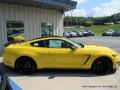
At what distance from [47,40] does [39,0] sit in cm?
521

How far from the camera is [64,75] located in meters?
9.37

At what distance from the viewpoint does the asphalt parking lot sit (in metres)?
7.75

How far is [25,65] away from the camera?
945 cm

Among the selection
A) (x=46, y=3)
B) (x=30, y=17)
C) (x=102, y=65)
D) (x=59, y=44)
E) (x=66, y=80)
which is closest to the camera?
(x=66, y=80)

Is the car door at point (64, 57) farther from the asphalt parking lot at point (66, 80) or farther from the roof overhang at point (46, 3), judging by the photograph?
the roof overhang at point (46, 3)

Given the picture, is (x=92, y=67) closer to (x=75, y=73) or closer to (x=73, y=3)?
(x=75, y=73)

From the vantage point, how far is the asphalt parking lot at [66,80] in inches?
305

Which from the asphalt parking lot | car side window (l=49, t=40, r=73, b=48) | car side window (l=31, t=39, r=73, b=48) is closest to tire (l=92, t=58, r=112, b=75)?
the asphalt parking lot

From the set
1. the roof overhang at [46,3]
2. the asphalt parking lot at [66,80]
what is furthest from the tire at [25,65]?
the roof overhang at [46,3]

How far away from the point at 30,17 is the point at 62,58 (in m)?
7.35

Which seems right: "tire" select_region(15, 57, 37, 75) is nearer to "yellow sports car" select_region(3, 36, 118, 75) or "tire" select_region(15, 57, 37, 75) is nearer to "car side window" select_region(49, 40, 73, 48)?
"yellow sports car" select_region(3, 36, 118, 75)

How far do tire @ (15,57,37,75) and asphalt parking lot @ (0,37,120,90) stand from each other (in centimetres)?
20

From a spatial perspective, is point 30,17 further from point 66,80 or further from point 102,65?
point 66,80

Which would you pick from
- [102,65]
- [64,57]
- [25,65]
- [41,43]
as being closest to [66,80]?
[64,57]
